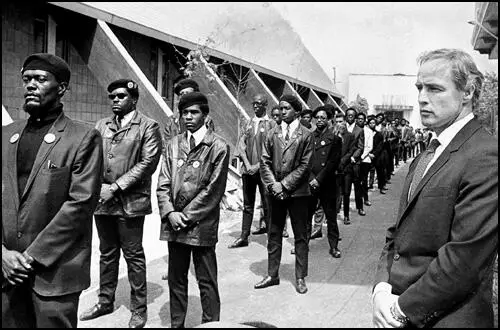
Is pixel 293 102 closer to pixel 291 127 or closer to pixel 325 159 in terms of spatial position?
pixel 291 127

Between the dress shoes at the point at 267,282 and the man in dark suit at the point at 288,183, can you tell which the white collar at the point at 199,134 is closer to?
the man in dark suit at the point at 288,183

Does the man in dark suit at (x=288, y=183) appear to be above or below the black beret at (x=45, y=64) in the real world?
below

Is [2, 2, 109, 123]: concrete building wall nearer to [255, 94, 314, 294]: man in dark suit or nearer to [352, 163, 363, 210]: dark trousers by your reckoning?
[255, 94, 314, 294]: man in dark suit

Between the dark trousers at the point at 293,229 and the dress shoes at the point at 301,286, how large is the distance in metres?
0.05

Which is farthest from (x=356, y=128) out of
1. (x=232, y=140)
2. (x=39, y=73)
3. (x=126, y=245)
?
(x=39, y=73)

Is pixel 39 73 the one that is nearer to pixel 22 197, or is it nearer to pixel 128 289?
pixel 22 197

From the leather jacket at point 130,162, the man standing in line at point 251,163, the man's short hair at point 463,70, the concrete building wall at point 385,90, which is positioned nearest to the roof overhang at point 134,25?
the man standing in line at point 251,163

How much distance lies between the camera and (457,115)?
2.15 metres

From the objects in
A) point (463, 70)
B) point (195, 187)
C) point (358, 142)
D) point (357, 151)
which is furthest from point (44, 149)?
point (358, 142)

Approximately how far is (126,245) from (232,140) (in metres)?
9.31

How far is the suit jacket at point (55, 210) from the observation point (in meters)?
2.77

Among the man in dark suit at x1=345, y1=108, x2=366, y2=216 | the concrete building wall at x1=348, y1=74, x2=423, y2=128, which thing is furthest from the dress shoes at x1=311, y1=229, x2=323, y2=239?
the concrete building wall at x1=348, y1=74, x2=423, y2=128

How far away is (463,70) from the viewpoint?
2.12m

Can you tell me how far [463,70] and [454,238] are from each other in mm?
739
